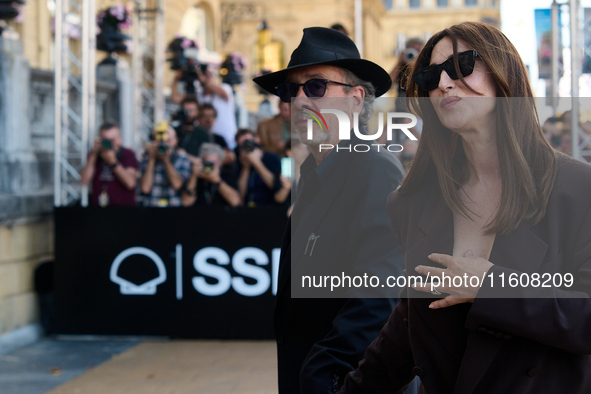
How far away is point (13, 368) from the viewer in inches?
235

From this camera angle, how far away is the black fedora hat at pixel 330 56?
249cm

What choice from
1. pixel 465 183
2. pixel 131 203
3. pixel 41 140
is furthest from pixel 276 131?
pixel 465 183

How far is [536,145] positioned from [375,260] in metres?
0.74

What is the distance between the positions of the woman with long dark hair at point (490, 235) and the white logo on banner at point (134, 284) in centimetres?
533

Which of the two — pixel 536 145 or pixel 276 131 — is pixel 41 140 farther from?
pixel 536 145

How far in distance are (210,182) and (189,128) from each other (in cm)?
135

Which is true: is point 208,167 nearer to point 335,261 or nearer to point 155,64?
point 335,261

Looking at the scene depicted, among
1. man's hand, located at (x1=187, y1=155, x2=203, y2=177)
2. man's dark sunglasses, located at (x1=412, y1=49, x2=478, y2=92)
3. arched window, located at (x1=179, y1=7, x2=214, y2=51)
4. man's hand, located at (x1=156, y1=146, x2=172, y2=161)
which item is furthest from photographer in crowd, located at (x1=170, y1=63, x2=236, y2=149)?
→ arched window, located at (x1=179, y1=7, x2=214, y2=51)

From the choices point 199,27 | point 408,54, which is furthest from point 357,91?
point 199,27

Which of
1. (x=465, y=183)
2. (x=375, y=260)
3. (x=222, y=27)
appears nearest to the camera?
(x=465, y=183)

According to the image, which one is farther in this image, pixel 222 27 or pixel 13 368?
pixel 222 27

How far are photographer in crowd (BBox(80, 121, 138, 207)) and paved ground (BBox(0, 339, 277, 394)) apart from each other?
58.8 inches

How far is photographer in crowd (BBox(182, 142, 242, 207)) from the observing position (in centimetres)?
709

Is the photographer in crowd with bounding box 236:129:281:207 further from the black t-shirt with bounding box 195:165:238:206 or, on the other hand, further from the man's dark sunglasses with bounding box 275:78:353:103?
the man's dark sunglasses with bounding box 275:78:353:103
